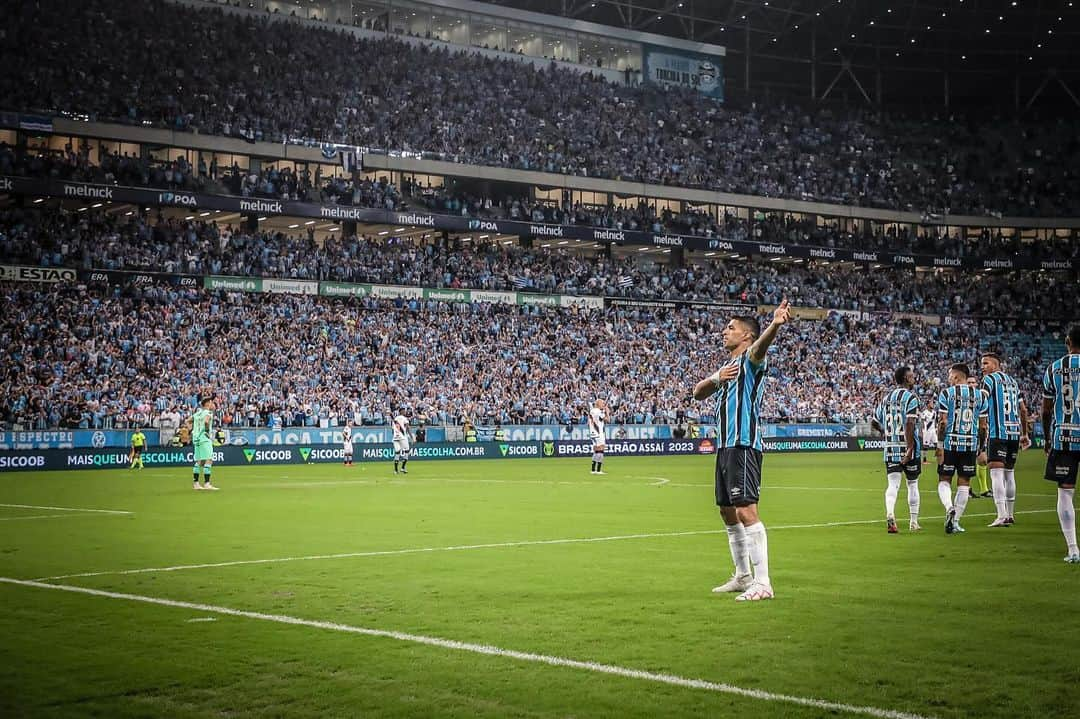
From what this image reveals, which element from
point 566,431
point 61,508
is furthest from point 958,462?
point 566,431

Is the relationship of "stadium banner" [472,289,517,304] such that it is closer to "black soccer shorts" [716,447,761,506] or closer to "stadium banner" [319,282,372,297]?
"stadium banner" [319,282,372,297]

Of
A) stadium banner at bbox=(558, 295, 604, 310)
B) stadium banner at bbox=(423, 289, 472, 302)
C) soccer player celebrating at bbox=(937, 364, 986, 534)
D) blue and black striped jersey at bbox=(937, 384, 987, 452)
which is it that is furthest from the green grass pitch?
stadium banner at bbox=(558, 295, 604, 310)

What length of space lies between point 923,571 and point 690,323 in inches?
2337

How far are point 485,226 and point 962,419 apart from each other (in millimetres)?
54346

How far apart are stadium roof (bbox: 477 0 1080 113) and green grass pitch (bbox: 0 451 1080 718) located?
2877 inches

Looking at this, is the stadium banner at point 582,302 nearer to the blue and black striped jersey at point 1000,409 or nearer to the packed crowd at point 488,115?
A: the packed crowd at point 488,115

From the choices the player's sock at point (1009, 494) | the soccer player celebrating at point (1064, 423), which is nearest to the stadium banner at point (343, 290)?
the player's sock at point (1009, 494)

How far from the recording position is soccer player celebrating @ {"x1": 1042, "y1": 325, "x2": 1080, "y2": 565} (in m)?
14.0

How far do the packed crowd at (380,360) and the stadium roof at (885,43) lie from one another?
29821 millimetres

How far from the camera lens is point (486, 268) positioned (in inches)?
2741

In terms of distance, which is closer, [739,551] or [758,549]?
[758,549]

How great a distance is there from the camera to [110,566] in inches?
603

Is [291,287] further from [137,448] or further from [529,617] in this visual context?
[529,617]

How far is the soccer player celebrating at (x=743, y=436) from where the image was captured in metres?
11.5
